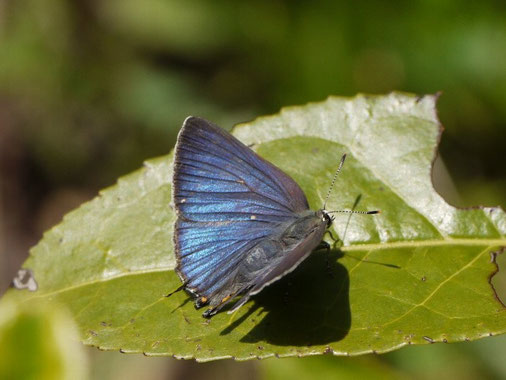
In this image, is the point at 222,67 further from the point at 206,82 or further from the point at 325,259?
the point at 325,259

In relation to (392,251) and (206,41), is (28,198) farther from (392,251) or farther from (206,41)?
(392,251)

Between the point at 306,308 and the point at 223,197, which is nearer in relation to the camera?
the point at 306,308

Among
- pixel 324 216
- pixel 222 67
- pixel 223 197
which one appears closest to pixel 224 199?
pixel 223 197

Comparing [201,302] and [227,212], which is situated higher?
[227,212]

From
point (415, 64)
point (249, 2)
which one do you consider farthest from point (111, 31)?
point (415, 64)

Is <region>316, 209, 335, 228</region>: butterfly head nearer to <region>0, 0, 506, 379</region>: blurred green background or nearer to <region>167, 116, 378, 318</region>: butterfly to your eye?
<region>167, 116, 378, 318</region>: butterfly

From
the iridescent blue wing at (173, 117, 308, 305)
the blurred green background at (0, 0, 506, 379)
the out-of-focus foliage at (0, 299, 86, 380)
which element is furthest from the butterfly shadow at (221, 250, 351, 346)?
the blurred green background at (0, 0, 506, 379)

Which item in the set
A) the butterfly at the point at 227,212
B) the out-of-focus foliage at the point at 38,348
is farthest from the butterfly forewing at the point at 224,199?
the out-of-focus foliage at the point at 38,348
